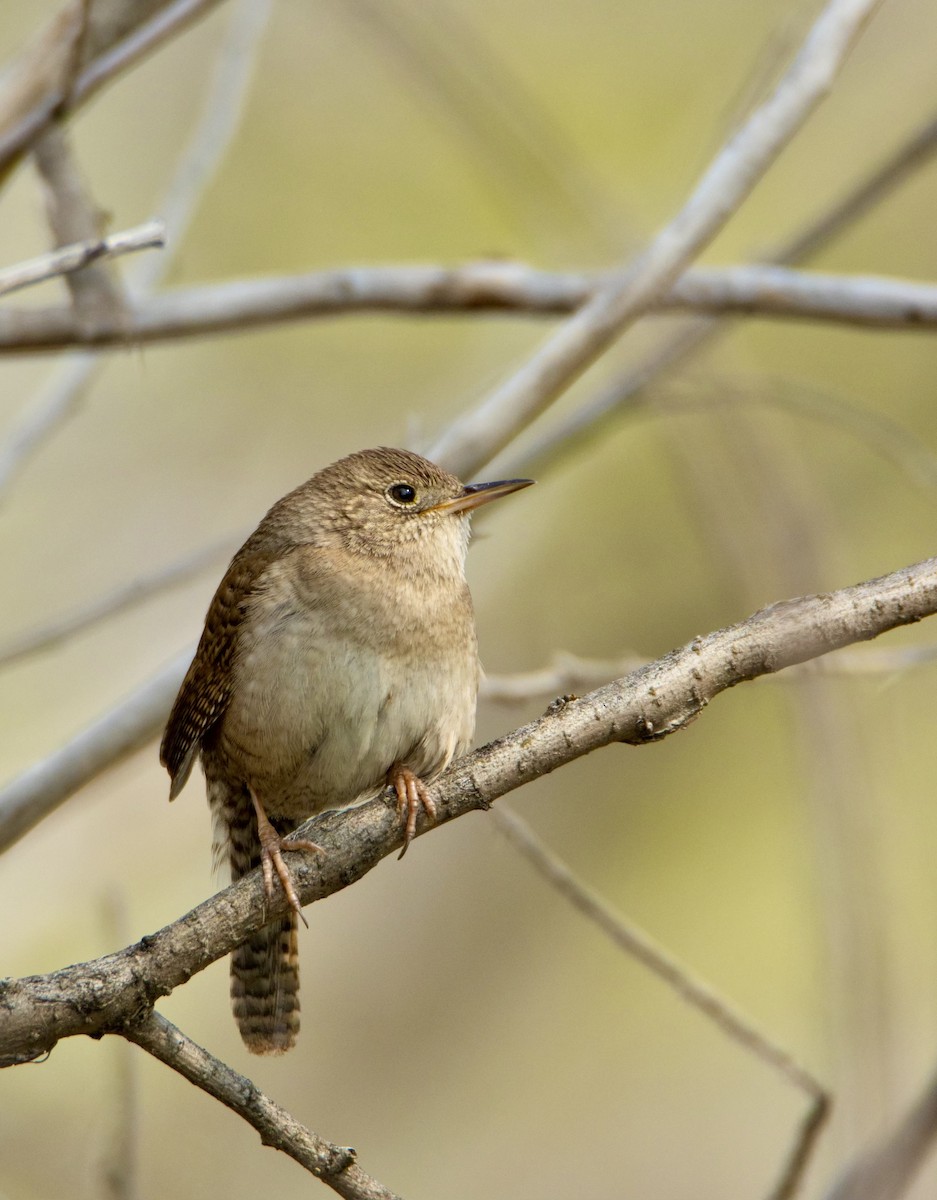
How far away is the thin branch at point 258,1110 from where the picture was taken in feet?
6.73

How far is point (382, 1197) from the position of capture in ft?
6.77

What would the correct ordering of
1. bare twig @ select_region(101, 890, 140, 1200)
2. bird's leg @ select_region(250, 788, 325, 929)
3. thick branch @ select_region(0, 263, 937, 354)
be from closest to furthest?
bird's leg @ select_region(250, 788, 325, 929) < bare twig @ select_region(101, 890, 140, 1200) < thick branch @ select_region(0, 263, 937, 354)

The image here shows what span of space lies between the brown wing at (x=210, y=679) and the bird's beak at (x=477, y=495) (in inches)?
19.2

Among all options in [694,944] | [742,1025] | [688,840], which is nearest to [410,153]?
[688,840]

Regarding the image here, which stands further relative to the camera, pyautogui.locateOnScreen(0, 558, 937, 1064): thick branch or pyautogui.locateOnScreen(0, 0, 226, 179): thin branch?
pyautogui.locateOnScreen(0, 0, 226, 179): thin branch

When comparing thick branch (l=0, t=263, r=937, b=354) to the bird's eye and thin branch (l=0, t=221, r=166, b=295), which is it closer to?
the bird's eye

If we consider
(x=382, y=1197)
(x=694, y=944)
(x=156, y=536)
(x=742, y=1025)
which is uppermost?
(x=156, y=536)

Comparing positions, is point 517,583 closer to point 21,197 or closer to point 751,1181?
point 751,1181

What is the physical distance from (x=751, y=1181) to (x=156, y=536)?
4.80 meters

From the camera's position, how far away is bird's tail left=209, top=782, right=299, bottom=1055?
3.68m

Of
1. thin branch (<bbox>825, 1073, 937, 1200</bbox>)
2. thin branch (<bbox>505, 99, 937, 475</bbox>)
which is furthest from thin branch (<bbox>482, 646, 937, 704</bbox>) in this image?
thin branch (<bbox>825, 1073, 937, 1200</bbox>)

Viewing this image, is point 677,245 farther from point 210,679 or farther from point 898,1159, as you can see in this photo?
point 898,1159

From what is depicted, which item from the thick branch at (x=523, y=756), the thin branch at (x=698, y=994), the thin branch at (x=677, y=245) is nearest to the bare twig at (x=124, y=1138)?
the thick branch at (x=523, y=756)

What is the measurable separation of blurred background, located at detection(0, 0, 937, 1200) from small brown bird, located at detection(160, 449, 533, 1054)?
0.60m
